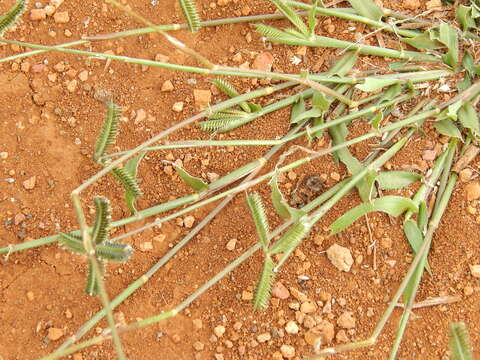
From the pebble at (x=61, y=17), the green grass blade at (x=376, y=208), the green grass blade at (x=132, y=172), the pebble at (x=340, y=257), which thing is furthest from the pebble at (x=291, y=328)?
the pebble at (x=61, y=17)

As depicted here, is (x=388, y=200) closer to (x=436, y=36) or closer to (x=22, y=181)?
(x=436, y=36)

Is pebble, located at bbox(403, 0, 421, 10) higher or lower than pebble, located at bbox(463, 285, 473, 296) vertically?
higher

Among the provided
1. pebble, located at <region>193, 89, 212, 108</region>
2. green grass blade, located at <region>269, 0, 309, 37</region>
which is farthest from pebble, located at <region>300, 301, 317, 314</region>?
green grass blade, located at <region>269, 0, 309, 37</region>

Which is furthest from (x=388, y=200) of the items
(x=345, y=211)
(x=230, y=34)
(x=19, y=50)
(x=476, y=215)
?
(x=19, y=50)

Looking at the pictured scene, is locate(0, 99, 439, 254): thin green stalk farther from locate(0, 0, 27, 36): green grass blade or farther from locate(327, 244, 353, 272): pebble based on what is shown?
locate(0, 0, 27, 36): green grass blade

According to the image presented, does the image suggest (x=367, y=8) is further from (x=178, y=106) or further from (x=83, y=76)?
(x=83, y=76)

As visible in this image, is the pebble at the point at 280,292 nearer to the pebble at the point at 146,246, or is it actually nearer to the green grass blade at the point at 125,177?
the pebble at the point at 146,246
